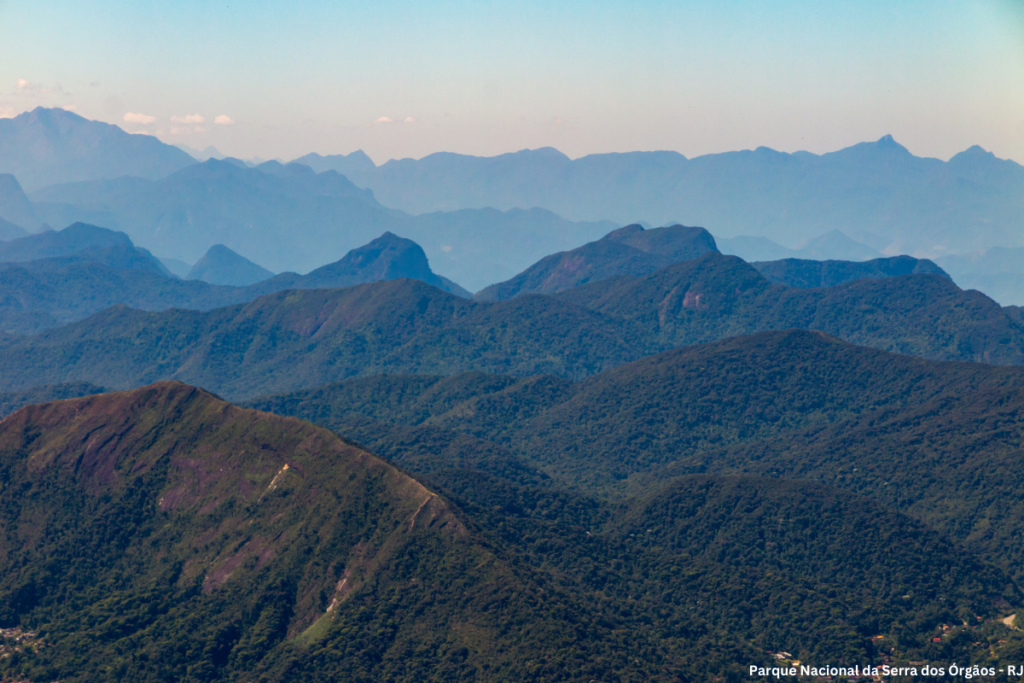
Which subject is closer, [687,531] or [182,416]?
[182,416]

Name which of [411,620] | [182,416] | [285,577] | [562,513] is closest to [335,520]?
[285,577]

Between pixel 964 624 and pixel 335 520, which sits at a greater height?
pixel 335 520

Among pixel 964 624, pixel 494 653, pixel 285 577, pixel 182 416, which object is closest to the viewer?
pixel 494 653

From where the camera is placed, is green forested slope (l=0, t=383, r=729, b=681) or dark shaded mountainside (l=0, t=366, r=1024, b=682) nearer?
green forested slope (l=0, t=383, r=729, b=681)

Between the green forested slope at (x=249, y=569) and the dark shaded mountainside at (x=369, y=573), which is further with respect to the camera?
the dark shaded mountainside at (x=369, y=573)

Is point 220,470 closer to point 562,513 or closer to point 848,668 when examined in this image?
point 562,513

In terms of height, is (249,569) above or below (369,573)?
below

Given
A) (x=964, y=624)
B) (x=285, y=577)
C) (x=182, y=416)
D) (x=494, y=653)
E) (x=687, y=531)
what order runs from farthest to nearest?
(x=687, y=531), (x=182, y=416), (x=964, y=624), (x=285, y=577), (x=494, y=653)

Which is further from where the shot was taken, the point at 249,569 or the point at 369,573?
Result: the point at 249,569
